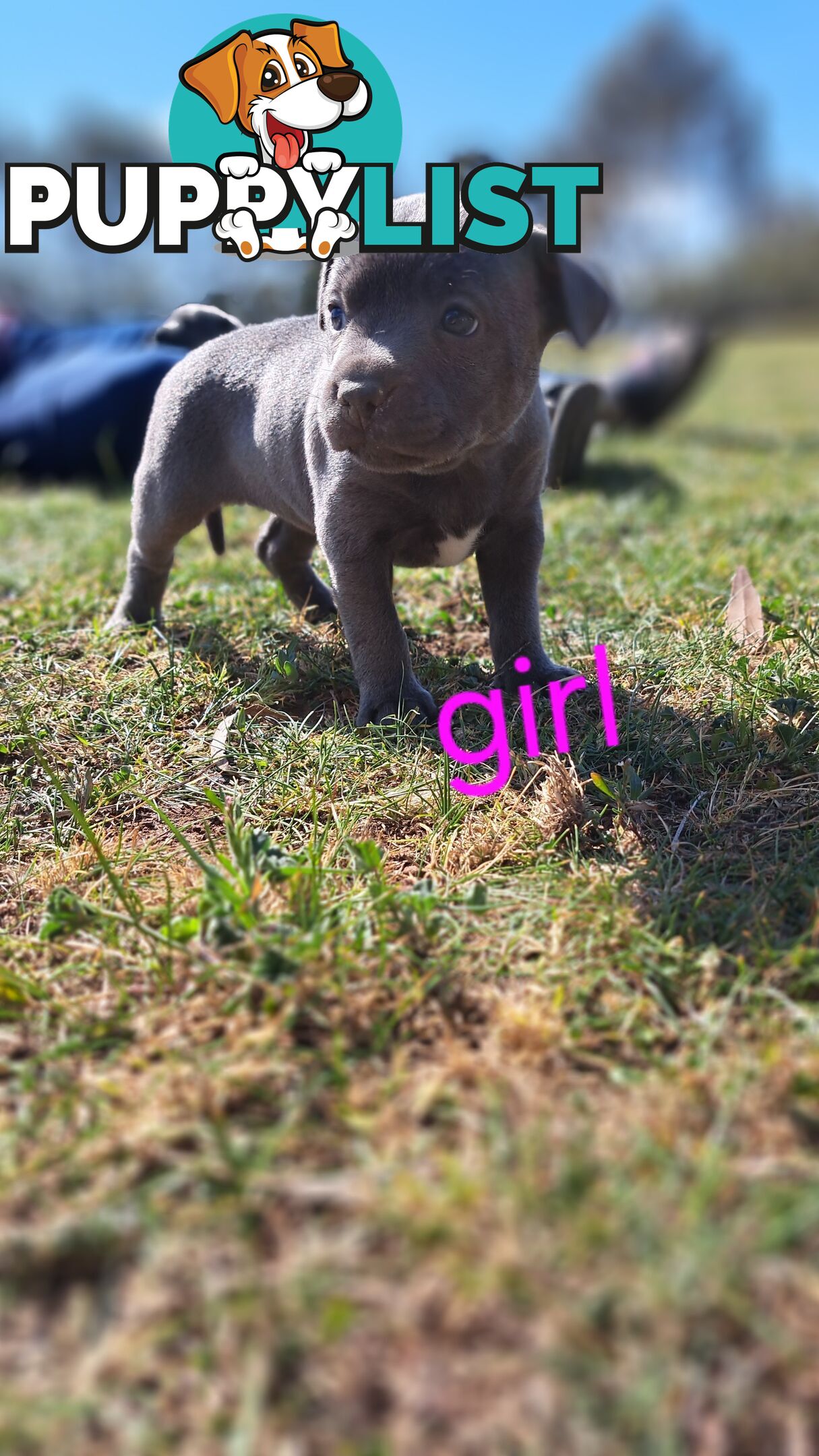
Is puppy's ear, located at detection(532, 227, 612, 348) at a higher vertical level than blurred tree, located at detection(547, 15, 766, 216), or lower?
lower

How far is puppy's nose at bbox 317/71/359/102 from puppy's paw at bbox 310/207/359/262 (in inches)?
19.2

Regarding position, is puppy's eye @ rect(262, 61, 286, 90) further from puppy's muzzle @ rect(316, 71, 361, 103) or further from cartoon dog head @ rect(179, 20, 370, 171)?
puppy's muzzle @ rect(316, 71, 361, 103)

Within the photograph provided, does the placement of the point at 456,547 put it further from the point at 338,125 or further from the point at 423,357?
the point at 338,125

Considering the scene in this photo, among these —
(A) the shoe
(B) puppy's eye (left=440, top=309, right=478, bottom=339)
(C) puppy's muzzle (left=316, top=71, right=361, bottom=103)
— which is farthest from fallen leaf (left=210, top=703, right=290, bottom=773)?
(A) the shoe

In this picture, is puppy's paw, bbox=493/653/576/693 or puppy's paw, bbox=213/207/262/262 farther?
puppy's paw, bbox=213/207/262/262

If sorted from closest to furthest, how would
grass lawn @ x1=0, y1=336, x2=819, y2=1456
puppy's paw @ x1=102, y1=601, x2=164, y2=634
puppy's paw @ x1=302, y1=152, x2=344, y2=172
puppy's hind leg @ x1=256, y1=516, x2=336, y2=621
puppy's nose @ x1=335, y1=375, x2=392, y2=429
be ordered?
grass lawn @ x1=0, y1=336, x2=819, y2=1456
puppy's nose @ x1=335, y1=375, x2=392, y2=429
puppy's paw @ x1=302, y1=152, x2=344, y2=172
puppy's paw @ x1=102, y1=601, x2=164, y2=634
puppy's hind leg @ x1=256, y1=516, x2=336, y2=621

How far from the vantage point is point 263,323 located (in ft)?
12.9

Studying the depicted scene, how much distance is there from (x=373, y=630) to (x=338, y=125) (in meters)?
1.84

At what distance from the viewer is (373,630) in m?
3.22

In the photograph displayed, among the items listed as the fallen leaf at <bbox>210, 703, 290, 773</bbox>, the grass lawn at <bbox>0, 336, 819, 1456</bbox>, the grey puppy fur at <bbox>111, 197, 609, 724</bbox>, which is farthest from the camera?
the fallen leaf at <bbox>210, 703, 290, 773</bbox>

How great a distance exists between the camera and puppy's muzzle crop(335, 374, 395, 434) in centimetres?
270

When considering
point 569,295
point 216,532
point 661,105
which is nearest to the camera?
point 569,295

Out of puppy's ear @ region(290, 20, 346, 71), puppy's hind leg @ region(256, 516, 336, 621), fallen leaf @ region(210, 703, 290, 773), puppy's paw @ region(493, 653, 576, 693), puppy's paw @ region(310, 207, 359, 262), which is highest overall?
puppy's ear @ region(290, 20, 346, 71)

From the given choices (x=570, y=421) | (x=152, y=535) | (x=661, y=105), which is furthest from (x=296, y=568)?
(x=661, y=105)
